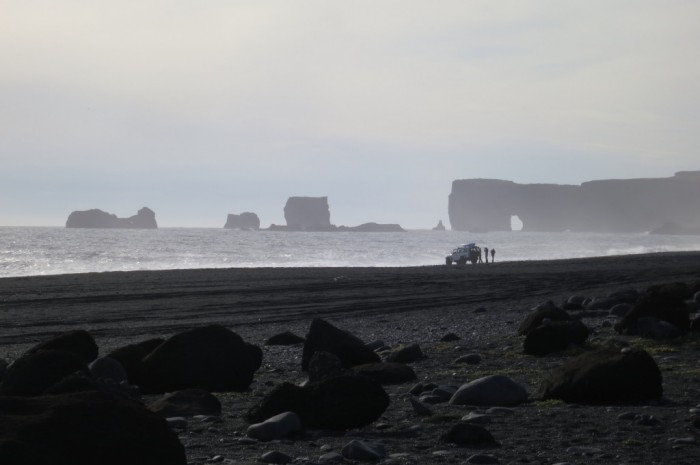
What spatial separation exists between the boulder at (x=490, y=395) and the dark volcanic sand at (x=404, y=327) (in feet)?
0.52

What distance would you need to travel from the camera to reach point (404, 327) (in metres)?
20.8

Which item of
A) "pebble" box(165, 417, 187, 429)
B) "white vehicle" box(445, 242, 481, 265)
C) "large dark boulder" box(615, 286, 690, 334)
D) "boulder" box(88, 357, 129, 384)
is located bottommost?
"pebble" box(165, 417, 187, 429)

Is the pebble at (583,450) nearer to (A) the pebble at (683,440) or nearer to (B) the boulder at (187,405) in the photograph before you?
(A) the pebble at (683,440)

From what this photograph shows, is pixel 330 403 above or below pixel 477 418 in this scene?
above

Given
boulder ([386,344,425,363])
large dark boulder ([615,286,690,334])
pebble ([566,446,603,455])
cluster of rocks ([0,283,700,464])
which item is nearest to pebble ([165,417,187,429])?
cluster of rocks ([0,283,700,464])

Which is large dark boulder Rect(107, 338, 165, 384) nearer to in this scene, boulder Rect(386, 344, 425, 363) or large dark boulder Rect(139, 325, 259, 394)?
A: large dark boulder Rect(139, 325, 259, 394)

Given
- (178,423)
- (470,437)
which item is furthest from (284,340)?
(470,437)

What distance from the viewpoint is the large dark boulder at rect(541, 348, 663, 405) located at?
376 inches

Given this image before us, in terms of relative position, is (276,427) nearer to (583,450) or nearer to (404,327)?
(583,450)

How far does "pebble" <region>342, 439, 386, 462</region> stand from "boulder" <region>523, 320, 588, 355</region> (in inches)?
266

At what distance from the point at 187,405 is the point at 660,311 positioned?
869 centimetres

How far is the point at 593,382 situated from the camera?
959 centimetres

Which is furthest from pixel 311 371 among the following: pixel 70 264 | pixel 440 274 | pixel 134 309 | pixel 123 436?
pixel 70 264

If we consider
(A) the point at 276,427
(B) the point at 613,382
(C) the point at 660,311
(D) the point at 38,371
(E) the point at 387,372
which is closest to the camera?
(A) the point at 276,427
